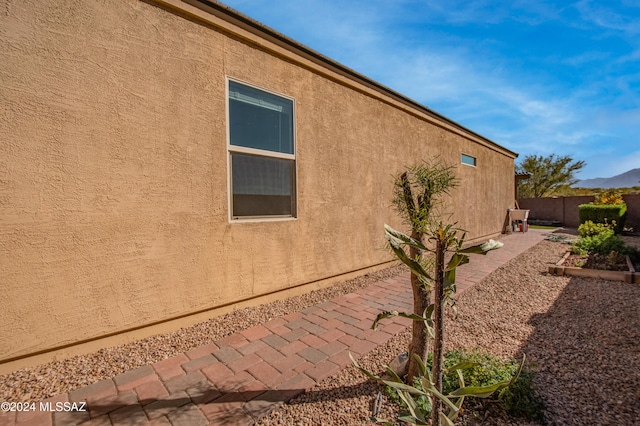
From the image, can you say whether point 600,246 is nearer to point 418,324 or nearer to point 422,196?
point 418,324

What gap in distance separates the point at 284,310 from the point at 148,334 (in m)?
1.65

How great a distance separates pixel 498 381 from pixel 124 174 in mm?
3932

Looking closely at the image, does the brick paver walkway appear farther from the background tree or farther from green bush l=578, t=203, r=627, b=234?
the background tree

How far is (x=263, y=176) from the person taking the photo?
13.0ft

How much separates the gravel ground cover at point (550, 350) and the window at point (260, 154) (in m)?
2.45

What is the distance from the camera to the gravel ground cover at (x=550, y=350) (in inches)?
74.5

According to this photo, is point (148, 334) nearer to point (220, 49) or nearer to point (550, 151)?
point (220, 49)

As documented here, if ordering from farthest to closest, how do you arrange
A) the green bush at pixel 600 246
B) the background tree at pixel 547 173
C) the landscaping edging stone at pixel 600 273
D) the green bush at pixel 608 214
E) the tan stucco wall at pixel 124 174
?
1. the background tree at pixel 547 173
2. the green bush at pixel 608 214
3. the green bush at pixel 600 246
4. the landscaping edging stone at pixel 600 273
5. the tan stucco wall at pixel 124 174

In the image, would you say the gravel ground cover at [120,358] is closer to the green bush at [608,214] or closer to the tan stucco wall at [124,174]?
the tan stucco wall at [124,174]

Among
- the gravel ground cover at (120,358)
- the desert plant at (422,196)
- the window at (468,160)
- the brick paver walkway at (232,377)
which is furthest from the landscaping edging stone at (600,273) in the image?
the desert plant at (422,196)

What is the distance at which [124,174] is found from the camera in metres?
2.79

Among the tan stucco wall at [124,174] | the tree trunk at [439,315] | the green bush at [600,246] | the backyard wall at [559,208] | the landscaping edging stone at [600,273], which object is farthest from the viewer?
the backyard wall at [559,208]

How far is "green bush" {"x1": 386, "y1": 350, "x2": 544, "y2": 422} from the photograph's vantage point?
6.12ft

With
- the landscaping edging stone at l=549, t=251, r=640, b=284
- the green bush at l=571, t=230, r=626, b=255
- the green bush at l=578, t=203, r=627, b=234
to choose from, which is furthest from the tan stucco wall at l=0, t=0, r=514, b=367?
the green bush at l=578, t=203, r=627, b=234
